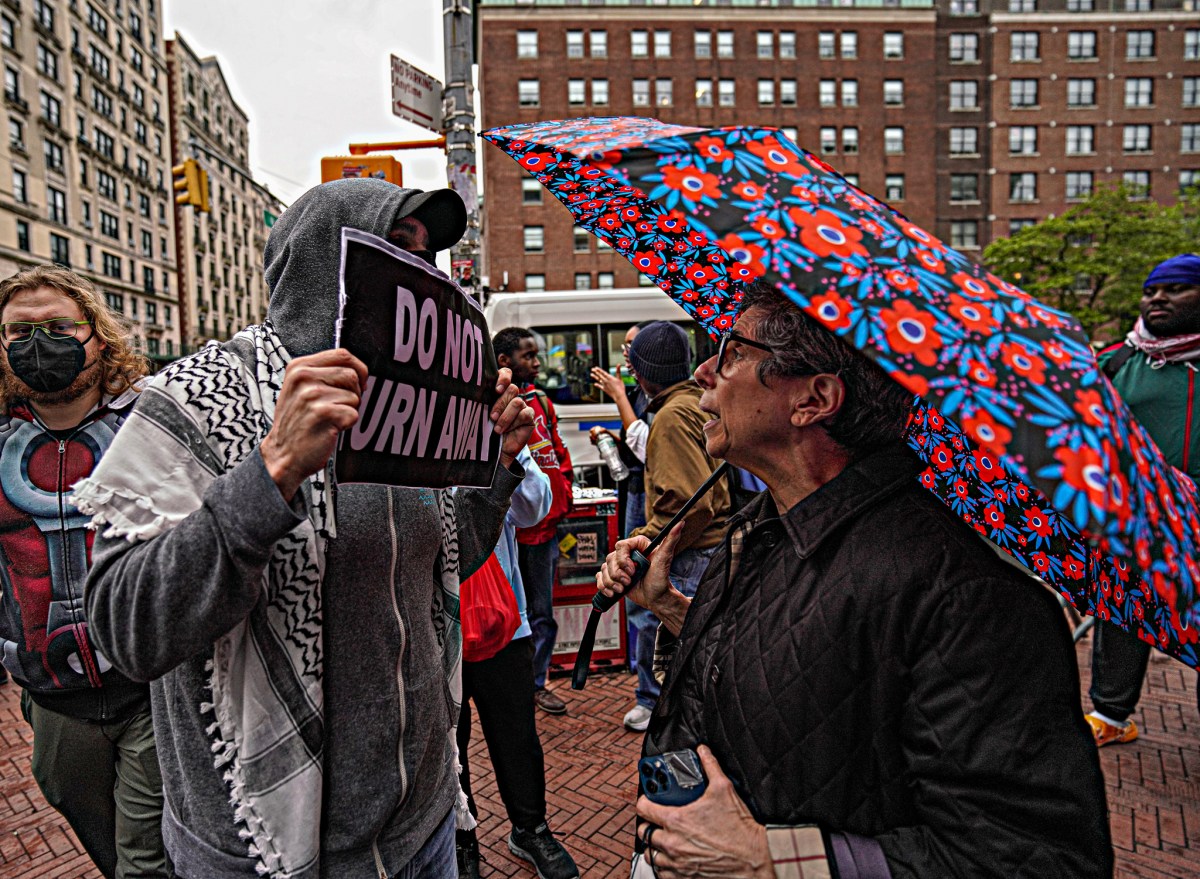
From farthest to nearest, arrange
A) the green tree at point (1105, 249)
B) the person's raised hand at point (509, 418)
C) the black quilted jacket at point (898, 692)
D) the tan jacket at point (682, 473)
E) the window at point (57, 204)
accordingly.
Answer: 1. the window at point (57, 204)
2. the green tree at point (1105, 249)
3. the tan jacket at point (682, 473)
4. the person's raised hand at point (509, 418)
5. the black quilted jacket at point (898, 692)

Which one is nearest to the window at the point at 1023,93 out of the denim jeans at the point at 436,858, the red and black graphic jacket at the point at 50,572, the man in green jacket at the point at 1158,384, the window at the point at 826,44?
the window at the point at 826,44

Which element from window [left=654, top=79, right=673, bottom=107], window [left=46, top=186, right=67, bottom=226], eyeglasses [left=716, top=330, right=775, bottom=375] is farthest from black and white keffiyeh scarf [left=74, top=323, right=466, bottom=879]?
window [left=46, top=186, right=67, bottom=226]

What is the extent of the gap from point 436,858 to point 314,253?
1423mm

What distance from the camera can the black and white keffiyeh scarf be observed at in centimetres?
132

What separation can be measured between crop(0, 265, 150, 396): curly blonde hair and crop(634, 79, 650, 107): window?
4432 cm

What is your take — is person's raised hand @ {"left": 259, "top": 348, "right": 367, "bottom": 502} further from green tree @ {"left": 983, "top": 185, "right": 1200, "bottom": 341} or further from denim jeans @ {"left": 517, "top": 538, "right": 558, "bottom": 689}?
green tree @ {"left": 983, "top": 185, "right": 1200, "bottom": 341}

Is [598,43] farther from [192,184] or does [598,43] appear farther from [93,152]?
[93,152]

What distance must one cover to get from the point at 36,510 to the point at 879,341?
8.64ft

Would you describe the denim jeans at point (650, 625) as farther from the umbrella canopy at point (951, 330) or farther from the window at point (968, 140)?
the window at point (968, 140)

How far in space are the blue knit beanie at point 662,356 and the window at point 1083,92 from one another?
54076 millimetres

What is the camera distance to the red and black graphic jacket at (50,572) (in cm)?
228

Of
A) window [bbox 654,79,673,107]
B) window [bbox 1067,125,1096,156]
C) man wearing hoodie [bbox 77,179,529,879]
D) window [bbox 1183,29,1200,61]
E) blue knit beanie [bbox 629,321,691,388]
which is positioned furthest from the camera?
window [bbox 1067,125,1096,156]

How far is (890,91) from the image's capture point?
44.3 meters

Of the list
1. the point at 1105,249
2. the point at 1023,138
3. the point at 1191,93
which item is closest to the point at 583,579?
the point at 1105,249
